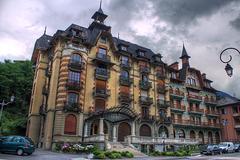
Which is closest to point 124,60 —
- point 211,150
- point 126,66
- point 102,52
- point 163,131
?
point 126,66

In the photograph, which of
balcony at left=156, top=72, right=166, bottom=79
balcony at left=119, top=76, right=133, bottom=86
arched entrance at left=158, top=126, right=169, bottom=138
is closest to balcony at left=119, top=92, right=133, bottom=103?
balcony at left=119, top=76, right=133, bottom=86

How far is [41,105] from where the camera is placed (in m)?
37.3

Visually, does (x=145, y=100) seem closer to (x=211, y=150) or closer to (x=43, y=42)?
(x=211, y=150)

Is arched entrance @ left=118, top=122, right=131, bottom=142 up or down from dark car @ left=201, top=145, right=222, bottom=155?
up

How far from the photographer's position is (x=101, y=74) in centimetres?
3831

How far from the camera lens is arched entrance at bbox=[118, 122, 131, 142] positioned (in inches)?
1438

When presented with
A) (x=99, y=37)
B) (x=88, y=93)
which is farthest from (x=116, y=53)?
(x=88, y=93)

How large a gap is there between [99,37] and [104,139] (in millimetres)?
17275

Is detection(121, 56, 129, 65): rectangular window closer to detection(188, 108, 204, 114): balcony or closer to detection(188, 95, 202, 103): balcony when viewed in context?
detection(188, 95, 202, 103): balcony

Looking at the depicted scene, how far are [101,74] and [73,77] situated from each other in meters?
4.66

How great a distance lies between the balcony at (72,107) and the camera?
33.1m

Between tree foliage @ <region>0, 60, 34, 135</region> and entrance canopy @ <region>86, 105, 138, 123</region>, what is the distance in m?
14.1

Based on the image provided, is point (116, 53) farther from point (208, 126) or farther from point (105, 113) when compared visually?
point (208, 126)

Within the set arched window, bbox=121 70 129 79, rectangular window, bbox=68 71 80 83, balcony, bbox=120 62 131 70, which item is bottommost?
rectangular window, bbox=68 71 80 83
